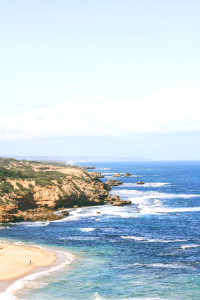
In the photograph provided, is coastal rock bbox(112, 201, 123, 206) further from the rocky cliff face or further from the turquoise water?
the turquoise water

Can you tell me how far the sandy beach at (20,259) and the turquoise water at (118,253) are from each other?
2586 mm

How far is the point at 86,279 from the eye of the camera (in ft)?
113

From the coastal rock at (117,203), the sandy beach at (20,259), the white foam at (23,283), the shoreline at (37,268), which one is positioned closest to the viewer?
Result: the white foam at (23,283)

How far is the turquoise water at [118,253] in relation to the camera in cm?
3161

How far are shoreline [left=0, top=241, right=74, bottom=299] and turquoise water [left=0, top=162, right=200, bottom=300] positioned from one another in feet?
1.61

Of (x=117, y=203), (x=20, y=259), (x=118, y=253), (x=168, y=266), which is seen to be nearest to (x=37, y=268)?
(x=20, y=259)

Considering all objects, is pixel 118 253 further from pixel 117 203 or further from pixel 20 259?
pixel 117 203

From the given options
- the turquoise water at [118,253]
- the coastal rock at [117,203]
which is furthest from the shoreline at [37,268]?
the coastal rock at [117,203]

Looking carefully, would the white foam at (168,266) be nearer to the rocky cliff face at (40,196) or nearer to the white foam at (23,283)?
the white foam at (23,283)

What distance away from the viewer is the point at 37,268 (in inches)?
1503

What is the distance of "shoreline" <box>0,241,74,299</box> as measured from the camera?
31944 mm

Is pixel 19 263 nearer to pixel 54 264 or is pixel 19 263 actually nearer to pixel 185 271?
pixel 54 264

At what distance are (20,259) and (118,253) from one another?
13.0m

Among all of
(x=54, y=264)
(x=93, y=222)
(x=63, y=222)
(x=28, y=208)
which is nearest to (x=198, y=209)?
(x=93, y=222)
